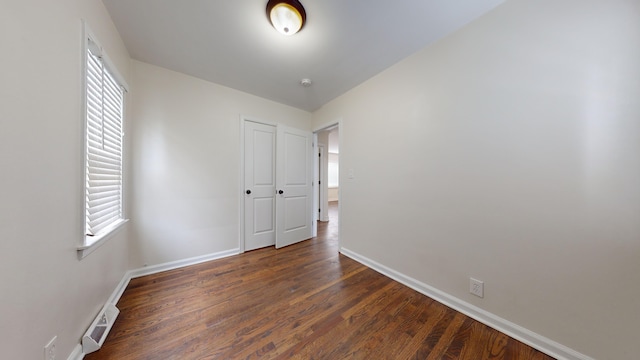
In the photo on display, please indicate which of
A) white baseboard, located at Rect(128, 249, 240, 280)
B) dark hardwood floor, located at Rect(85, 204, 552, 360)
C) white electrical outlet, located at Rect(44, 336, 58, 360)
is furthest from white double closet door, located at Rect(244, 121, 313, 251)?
white electrical outlet, located at Rect(44, 336, 58, 360)

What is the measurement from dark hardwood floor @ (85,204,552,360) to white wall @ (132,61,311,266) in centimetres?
42

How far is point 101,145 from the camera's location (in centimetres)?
142

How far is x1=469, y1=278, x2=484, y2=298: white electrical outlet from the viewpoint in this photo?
148 centimetres

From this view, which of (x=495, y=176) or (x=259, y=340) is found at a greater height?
(x=495, y=176)

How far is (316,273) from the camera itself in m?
2.20

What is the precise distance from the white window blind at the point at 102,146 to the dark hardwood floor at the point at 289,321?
2.57ft

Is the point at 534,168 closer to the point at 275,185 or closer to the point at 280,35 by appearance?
the point at 280,35

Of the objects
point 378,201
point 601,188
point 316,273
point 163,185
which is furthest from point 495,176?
point 163,185

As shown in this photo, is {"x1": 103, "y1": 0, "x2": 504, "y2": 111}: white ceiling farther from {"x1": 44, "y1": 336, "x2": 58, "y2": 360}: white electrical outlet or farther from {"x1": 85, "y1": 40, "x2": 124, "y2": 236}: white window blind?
{"x1": 44, "y1": 336, "x2": 58, "y2": 360}: white electrical outlet

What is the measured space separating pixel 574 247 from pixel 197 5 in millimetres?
3038

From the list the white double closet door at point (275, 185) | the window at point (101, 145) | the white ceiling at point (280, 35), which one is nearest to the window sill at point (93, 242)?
the window at point (101, 145)

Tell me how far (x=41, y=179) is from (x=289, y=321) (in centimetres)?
165

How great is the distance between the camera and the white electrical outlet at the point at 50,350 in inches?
34.7

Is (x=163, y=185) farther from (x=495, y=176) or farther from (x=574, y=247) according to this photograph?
(x=574, y=247)
